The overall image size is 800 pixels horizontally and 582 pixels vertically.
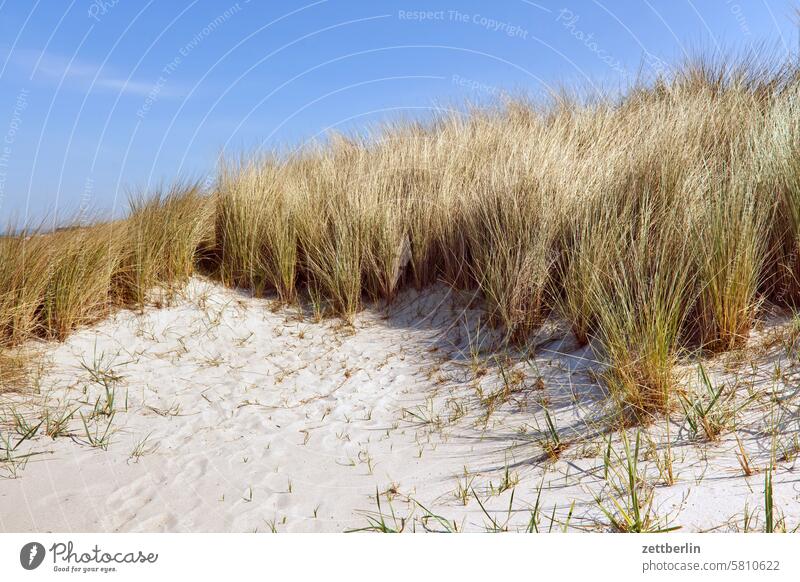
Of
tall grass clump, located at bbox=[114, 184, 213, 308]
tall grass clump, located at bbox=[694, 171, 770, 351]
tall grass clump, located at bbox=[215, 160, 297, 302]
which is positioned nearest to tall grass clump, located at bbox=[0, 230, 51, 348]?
tall grass clump, located at bbox=[114, 184, 213, 308]

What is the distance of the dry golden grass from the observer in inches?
121

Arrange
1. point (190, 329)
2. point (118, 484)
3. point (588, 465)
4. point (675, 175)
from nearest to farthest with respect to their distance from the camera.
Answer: point (588, 465)
point (118, 484)
point (675, 175)
point (190, 329)

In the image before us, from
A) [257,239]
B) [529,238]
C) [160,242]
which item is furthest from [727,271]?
[160,242]

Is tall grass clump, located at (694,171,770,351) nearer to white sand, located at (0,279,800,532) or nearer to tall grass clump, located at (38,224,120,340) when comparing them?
white sand, located at (0,279,800,532)

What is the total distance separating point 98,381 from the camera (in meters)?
3.55

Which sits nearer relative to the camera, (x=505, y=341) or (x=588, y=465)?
(x=588, y=465)

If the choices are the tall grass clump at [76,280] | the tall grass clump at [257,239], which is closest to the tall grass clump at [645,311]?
the tall grass clump at [257,239]

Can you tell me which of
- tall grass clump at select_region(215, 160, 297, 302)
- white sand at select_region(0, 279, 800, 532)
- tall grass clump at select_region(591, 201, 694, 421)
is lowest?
white sand at select_region(0, 279, 800, 532)

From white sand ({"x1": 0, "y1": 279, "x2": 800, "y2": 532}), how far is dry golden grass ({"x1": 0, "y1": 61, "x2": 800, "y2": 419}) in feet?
0.89

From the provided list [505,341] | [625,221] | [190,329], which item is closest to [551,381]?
[505,341]

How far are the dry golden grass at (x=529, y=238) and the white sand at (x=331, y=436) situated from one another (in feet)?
0.89

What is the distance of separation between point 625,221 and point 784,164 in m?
1.06

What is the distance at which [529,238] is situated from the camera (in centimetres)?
388
